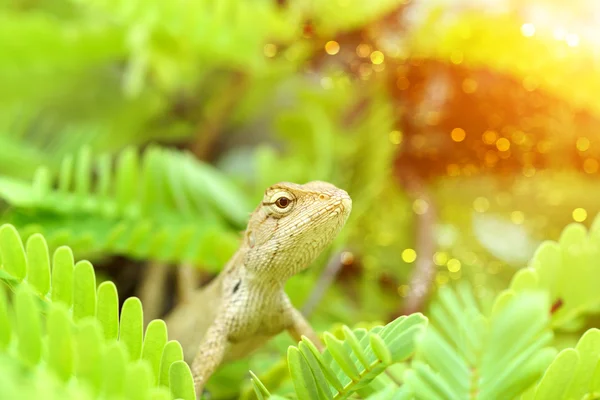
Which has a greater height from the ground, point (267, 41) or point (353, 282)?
point (267, 41)

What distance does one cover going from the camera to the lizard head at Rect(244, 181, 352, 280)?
63cm

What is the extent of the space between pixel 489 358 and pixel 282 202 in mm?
387

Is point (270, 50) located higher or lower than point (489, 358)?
higher

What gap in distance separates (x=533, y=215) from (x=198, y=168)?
0.64m

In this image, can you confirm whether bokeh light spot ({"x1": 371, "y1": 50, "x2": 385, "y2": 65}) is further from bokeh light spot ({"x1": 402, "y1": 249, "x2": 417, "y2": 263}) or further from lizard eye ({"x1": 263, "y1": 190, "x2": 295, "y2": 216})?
Result: lizard eye ({"x1": 263, "y1": 190, "x2": 295, "y2": 216})

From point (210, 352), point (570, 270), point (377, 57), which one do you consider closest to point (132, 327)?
point (210, 352)

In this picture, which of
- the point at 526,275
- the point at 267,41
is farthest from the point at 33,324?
the point at 267,41

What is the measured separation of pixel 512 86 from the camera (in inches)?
44.3

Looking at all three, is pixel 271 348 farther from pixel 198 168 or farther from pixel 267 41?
pixel 267 41

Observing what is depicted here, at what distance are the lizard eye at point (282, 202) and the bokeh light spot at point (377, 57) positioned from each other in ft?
2.07

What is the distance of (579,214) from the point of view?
983 mm

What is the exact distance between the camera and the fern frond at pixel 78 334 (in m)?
0.31

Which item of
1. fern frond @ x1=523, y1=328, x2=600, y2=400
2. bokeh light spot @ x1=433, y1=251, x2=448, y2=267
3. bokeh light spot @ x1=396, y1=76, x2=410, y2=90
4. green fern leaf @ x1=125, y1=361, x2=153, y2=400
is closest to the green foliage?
fern frond @ x1=523, y1=328, x2=600, y2=400

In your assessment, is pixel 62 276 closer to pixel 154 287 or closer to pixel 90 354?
pixel 90 354
